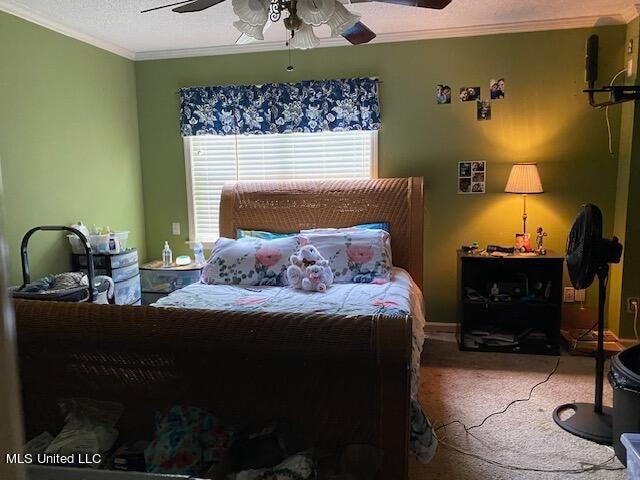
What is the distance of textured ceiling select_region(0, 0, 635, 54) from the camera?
9.77 ft

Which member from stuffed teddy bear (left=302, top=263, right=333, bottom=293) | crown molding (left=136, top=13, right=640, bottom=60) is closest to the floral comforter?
stuffed teddy bear (left=302, top=263, right=333, bottom=293)

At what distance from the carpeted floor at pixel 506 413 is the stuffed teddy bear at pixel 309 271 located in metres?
0.91

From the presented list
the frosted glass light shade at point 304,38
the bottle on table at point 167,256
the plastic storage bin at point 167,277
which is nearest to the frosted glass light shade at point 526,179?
the frosted glass light shade at point 304,38

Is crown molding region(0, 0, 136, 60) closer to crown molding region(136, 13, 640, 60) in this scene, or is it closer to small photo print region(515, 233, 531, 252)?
crown molding region(136, 13, 640, 60)

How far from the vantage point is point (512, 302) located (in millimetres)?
3348

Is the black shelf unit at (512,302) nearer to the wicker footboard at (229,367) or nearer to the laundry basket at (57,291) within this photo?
the wicker footboard at (229,367)

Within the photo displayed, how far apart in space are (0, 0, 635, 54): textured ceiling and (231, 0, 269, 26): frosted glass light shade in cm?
106

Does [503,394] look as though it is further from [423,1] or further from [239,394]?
[423,1]

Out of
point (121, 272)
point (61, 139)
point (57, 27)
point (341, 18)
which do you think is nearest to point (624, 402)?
point (341, 18)

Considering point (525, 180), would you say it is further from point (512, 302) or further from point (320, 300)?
point (320, 300)

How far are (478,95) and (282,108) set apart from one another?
157cm

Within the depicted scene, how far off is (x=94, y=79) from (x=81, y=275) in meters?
1.66

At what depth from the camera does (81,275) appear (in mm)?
2971

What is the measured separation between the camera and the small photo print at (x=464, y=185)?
367cm
